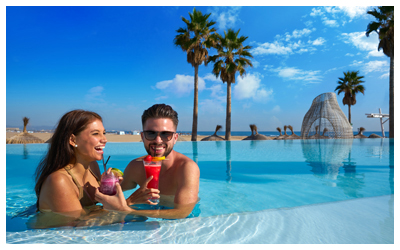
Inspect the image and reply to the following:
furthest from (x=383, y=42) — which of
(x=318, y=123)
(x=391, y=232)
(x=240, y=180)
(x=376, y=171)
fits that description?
(x=391, y=232)

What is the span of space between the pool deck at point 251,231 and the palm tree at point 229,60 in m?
16.3

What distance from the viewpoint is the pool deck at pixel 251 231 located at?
6.57ft

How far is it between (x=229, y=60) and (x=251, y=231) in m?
18.2

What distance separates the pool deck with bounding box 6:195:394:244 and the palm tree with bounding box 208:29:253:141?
16252 mm

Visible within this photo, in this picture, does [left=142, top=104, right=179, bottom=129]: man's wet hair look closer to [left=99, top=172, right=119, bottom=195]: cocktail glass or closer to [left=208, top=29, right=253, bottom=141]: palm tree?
[left=99, top=172, right=119, bottom=195]: cocktail glass

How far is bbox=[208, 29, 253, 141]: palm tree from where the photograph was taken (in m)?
18.9

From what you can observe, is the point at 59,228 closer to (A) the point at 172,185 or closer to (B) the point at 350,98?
(A) the point at 172,185

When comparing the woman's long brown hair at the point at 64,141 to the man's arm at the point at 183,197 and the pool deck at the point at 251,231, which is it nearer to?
the pool deck at the point at 251,231

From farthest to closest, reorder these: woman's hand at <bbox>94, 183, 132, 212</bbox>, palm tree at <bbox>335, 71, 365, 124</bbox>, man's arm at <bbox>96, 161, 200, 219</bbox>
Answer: palm tree at <bbox>335, 71, 365, 124</bbox> → man's arm at <bbox>96, 161, 200, 219</bbox> → woman's hand at <bbox>94, 183, 132, 212</bbox>

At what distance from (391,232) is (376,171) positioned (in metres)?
4.97

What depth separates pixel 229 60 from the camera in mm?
19250

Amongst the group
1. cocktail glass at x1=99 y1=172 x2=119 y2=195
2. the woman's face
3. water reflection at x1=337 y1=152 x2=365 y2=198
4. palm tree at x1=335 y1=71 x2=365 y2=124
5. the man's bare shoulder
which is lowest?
water reflection at x1=337 y1=152 x2=365 y2=198

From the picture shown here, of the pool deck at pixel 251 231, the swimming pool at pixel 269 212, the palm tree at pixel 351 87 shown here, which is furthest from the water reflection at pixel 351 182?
the palm tree at pixel 351 87

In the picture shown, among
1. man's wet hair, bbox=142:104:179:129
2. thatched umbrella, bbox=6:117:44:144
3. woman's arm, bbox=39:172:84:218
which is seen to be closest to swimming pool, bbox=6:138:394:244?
woman's arm, bbox=39:172:84:218
